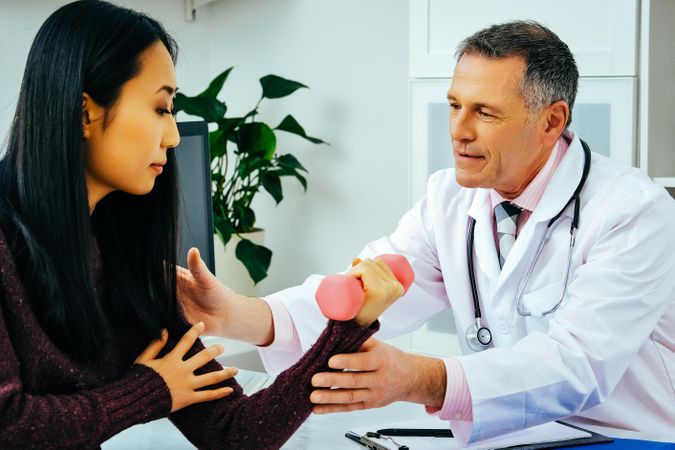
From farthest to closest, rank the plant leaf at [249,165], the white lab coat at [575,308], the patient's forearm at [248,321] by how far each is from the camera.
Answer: the plant leaf at [249,165] < the patient's forearm at [248,321] < the white lab coat at [575,308]

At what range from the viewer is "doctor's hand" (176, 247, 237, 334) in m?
1.38

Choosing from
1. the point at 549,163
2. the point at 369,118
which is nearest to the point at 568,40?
the point at 549,163

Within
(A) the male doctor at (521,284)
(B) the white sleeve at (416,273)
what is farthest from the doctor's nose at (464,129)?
(B) the white sleeve at (416,273)

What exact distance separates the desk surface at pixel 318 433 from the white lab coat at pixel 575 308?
12 cm

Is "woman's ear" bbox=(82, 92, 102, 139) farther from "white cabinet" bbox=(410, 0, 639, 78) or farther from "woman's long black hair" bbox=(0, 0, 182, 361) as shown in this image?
"white cabinet" bbox=(410, 0, 639, 78)

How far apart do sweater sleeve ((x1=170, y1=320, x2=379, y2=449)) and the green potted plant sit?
1.65m

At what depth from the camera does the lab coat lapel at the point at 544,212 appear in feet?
5.07

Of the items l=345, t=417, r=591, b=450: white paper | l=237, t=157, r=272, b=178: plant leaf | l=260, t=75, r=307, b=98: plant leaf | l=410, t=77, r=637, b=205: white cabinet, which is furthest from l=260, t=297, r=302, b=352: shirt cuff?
l=260, t=75, r=307, b=98: plant leaf

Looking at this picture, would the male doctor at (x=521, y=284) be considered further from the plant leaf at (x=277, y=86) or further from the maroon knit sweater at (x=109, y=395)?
the plant leaf at (x=277, y=86)

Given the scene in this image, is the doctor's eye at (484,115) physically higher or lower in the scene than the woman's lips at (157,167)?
higher

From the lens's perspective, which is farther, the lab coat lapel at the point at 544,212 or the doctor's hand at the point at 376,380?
the lab coat lapel at the point at 544,212

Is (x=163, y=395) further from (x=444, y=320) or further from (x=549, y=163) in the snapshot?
(x=444, y=320)

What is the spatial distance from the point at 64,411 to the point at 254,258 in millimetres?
1907

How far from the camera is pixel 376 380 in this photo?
123 centimetres
